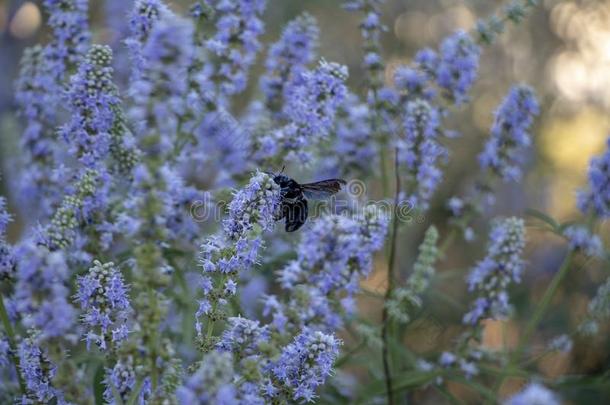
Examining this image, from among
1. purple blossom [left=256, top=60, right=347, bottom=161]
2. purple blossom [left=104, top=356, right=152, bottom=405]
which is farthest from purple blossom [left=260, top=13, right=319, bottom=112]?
purple blossom [left=104, top=356, right=152, bottom=405]

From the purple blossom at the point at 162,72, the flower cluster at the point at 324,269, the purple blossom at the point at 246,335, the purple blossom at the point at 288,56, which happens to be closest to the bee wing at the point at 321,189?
the flower cluster at the point at 324,269

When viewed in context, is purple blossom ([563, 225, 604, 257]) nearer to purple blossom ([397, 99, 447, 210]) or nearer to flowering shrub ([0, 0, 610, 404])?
flowering shrub ([0, 0, 610, 404])

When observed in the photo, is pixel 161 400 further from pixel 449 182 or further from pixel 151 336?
pixel 449 182

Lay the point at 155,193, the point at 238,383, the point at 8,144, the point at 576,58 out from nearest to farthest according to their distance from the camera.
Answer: the point at 155,193
the point at 238,383
the point at 8,144
the point at 576,58

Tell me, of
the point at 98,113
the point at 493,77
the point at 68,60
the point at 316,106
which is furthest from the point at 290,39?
the point at 493,77

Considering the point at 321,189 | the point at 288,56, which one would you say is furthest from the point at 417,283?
the point at 288,56

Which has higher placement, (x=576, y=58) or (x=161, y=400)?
(x=576, y=58)

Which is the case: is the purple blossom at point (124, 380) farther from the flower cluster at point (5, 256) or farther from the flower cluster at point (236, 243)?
the flower cluster at point (5, 256)
